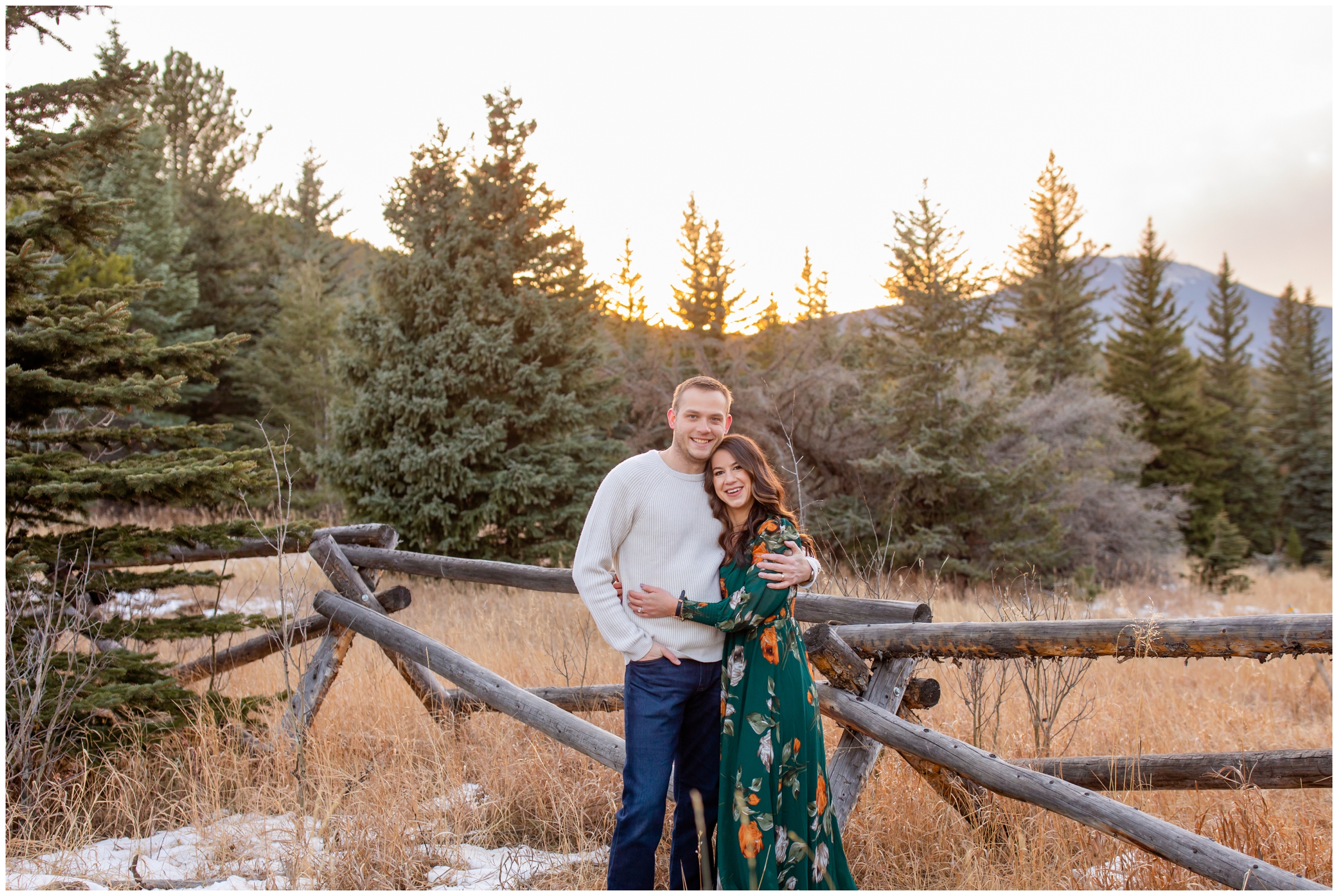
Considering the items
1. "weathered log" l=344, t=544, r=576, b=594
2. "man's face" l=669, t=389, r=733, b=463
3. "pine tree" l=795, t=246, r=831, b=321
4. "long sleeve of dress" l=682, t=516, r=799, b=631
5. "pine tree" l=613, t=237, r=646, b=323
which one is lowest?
"weathered log" l=344, t=544, r=576, b=594

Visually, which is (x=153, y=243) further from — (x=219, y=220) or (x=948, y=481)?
(x=948, y=481)

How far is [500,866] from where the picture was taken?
338 centimetres

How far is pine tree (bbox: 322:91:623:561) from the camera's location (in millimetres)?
11867

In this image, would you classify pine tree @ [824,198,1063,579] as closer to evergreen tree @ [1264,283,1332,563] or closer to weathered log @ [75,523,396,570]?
weathered log @ [75,523,396,570]

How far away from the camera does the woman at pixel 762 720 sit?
8.55 ft

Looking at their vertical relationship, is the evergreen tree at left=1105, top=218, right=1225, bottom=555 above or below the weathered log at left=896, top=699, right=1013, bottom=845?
above

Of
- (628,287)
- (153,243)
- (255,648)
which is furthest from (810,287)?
(255,648)

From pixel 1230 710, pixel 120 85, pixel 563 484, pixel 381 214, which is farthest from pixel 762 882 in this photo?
pixel 381 214

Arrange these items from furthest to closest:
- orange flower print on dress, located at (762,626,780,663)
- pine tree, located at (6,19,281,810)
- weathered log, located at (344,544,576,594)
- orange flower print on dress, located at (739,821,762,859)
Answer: weathered log, located at (344,544,576,594) < pine tree, located at (6,19,281,810) < orange flower print on dress, located at (762,626,780,663) < orange flower print on dress, located at (739,821,762,859)

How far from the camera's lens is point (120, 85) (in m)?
5.00

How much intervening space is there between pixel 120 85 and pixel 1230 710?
8.97 metres

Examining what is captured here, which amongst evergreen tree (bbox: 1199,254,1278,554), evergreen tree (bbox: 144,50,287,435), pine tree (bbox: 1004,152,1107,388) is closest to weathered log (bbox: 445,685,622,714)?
evergreen tree (bbox: 144,50,287,435)

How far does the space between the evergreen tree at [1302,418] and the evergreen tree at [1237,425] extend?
1.35m

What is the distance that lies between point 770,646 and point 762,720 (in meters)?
0.24
